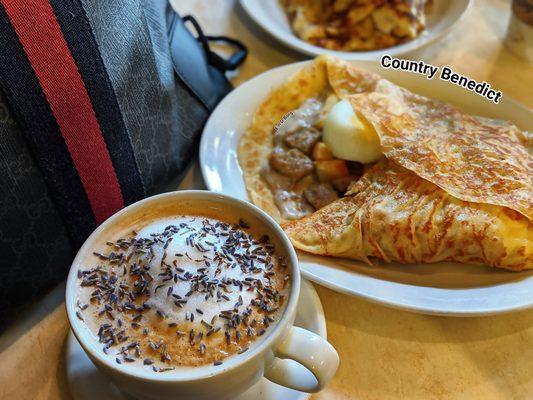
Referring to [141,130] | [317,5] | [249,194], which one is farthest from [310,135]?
[317,5]

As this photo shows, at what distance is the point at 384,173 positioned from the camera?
0.89 meters

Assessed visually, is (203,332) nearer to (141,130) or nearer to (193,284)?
(193,284)

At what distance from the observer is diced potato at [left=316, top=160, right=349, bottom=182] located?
37.5 inches

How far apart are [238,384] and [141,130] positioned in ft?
1.29

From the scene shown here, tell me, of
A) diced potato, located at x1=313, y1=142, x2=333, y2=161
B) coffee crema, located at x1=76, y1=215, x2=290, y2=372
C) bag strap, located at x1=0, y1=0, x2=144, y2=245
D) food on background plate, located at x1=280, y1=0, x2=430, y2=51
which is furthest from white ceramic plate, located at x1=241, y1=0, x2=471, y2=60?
coffee crema, located at x1=76, y1=215, x2=290, y2=372

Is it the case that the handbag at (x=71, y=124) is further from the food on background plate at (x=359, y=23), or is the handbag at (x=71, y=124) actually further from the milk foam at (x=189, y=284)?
the food on background plate at (x=359, y=23)

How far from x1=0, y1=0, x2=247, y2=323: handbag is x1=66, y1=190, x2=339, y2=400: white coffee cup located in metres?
0.13

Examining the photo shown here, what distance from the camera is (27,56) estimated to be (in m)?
0.64

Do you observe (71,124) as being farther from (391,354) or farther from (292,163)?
(391,354)

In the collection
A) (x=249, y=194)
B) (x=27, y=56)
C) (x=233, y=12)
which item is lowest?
(x=249, y=194)

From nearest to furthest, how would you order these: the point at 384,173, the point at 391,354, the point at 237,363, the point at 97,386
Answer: the point at 237,363 < the point at 97,386 < the point at 391,354 < the point at 384,173

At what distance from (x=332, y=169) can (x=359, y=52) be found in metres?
0.39

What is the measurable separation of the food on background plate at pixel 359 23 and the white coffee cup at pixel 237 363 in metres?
0.70

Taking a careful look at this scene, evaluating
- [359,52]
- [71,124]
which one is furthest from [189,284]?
[359,52]
